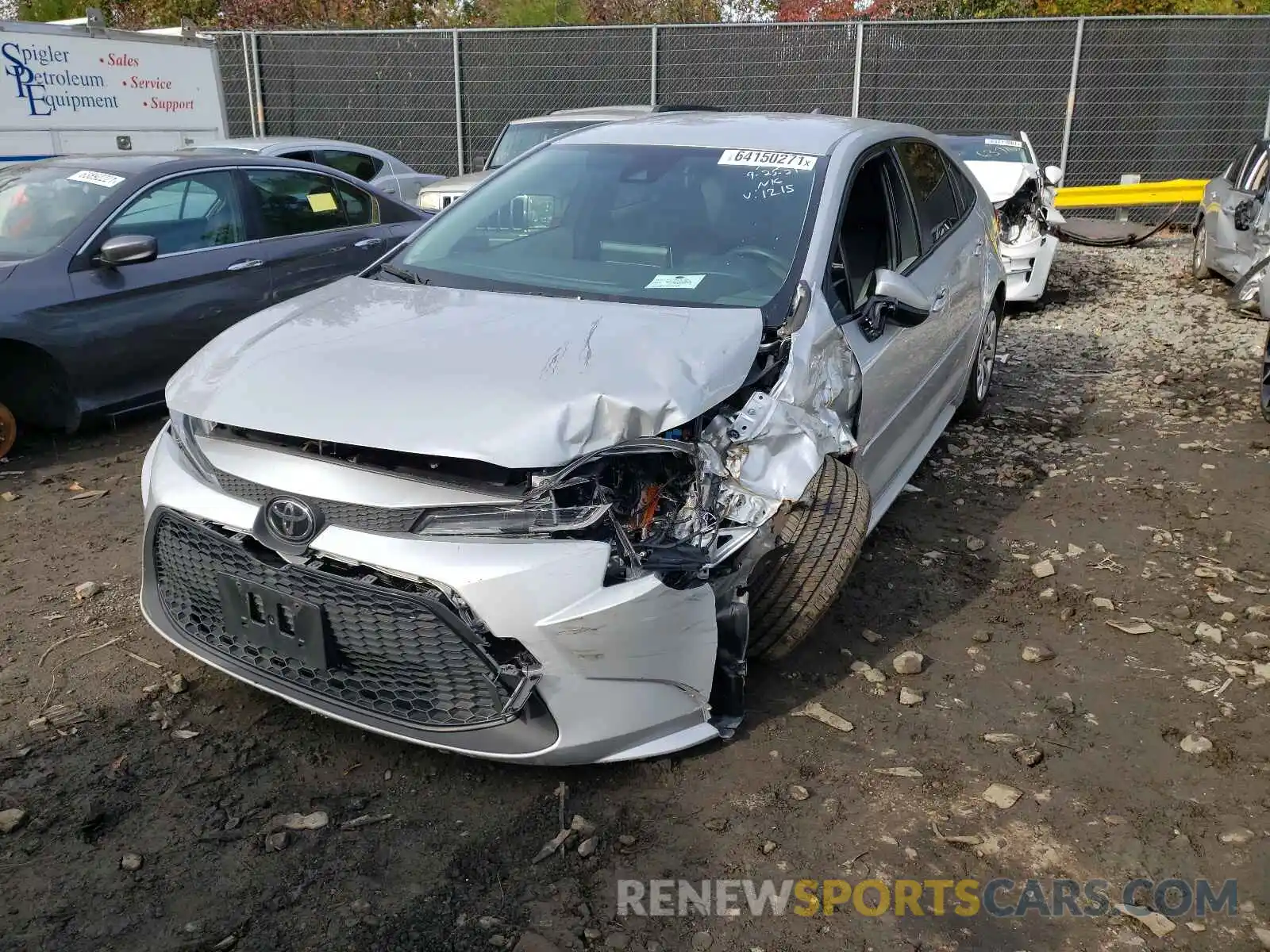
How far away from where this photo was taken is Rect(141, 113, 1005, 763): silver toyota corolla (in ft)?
8.85

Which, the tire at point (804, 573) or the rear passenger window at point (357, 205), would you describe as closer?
the tire at point (804, 573)

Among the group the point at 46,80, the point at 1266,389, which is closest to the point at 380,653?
the point at 1266,389

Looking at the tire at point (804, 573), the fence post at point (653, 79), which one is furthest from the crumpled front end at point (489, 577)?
the fence post at point (653, 79)

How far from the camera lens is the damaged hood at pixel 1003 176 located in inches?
366

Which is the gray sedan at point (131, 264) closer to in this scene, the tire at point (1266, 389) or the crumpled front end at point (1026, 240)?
the crumpled front end at point (1026, 240)

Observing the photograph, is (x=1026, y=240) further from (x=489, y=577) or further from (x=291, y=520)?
(x=291, y=520)

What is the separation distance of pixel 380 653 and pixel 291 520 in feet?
1.38

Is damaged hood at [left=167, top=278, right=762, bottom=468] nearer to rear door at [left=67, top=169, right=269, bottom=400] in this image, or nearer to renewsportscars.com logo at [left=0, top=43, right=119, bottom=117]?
rear door at [left=67, top=169, right=269, bottom=400]

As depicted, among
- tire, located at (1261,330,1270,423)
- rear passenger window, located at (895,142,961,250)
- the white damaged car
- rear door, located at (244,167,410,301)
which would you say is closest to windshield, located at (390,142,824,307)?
rear passenger window, located at (895,142,961,250)

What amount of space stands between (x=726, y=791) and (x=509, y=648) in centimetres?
76

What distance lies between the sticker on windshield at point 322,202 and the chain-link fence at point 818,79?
890 centimetres

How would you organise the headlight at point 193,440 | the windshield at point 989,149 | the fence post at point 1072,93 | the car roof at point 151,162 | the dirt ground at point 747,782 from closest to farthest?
the dirt ground at point 747,782 → the headlight at point 193,440 → the car roof at point 151,162 → the windshield at point 989,149 → the fence post at point 1072,93

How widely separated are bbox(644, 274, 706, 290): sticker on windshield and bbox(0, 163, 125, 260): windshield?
12.0 ft

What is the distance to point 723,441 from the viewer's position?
10.1ft
